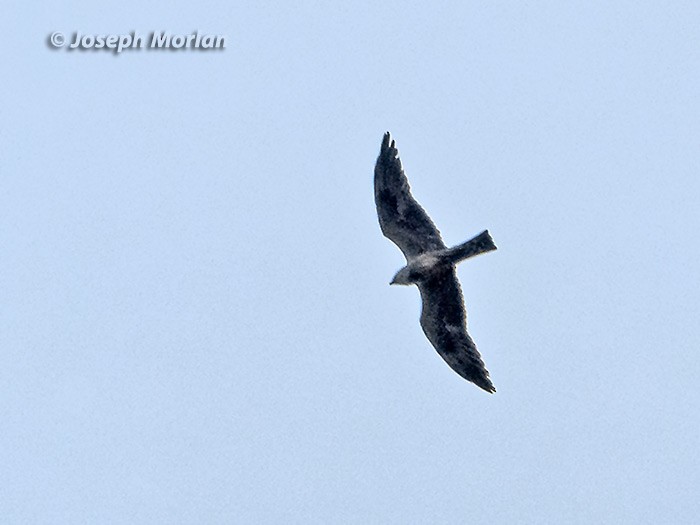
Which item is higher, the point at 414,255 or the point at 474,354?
the point at 414,255

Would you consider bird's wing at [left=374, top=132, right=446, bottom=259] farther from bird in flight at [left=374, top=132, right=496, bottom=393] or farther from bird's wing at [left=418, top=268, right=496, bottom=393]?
bird's wing at [left=418, top=268, right=496, bottom=393]

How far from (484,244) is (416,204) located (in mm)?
2437

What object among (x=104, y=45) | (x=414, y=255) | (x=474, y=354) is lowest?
(x=474, y=354)

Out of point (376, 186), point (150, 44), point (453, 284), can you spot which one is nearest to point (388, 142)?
point (376, 186)

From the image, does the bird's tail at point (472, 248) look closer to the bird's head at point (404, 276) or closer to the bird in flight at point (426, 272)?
the bird in flight at point (426, 272)

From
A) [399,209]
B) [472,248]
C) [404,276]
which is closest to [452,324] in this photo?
[404,276]

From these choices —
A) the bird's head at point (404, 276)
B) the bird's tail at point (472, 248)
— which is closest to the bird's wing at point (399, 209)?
the bird's head at point (404, 276)

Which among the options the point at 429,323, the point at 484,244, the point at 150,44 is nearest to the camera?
the point at 484,244

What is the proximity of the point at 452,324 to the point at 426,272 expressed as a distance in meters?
1.42

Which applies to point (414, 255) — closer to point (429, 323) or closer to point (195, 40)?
point (429, 323)

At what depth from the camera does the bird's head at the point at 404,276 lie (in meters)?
32.3

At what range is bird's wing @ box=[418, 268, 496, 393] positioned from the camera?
3219 centimetres

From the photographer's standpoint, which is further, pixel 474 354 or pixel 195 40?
pixel 195 40

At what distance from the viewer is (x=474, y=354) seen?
3228 centimetres
